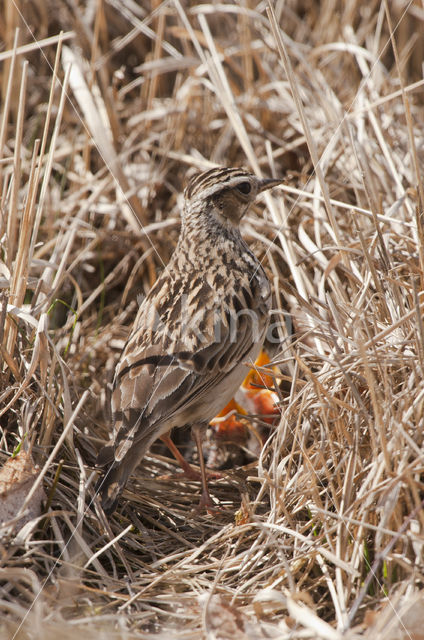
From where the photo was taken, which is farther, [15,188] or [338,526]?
[15,188]

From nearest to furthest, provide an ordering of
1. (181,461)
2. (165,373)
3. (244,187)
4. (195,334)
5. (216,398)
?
(165,373)
(195,334)
(216,398)
(181,461)
(244,187)

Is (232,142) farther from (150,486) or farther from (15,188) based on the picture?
(150,486)

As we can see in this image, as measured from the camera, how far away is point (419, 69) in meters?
7.17

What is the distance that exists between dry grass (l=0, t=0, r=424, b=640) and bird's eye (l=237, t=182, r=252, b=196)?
1.41 feet

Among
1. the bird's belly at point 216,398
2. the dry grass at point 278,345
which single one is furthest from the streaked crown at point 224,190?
the bird's belly at point 216,398

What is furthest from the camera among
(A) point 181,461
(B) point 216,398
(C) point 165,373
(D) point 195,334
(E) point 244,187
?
(E) point 244,187

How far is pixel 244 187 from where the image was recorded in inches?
186

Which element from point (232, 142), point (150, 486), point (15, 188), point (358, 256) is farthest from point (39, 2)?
point (150, 486)

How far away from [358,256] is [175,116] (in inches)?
95.5

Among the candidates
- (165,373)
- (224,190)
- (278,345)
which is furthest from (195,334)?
(224,190)

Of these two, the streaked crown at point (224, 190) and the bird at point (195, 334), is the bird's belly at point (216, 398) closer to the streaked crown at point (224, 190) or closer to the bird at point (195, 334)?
the bird at point (195, 334)

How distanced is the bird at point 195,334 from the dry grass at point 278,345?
0.78 feet

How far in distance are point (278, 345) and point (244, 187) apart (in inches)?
40.0

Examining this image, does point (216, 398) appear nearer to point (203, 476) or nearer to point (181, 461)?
point (203, 476)
